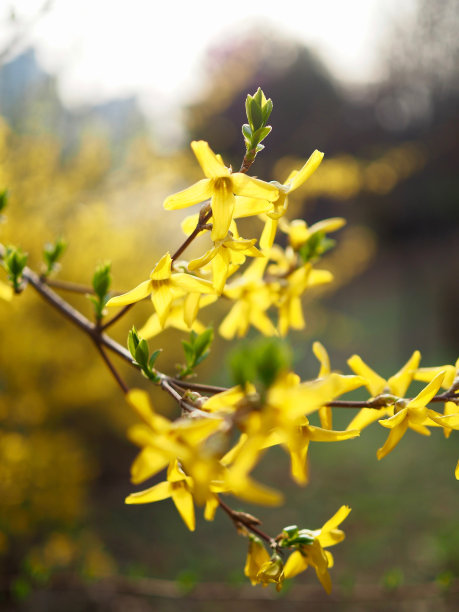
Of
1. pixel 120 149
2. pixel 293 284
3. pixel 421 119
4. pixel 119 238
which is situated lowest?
pixel 293 284

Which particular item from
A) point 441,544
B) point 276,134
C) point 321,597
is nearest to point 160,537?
point 321,597

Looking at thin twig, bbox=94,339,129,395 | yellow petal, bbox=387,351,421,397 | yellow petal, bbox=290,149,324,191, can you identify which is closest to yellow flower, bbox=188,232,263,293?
yellow petal, bbox=290,149,324,191

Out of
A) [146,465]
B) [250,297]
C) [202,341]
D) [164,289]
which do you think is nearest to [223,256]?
[164,289]

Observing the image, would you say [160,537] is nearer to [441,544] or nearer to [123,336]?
[123,336]

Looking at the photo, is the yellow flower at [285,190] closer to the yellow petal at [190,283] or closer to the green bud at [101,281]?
the yellow petal at [190,283]

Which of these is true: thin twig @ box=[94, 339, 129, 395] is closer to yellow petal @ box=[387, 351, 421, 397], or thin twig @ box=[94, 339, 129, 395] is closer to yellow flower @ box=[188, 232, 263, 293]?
yellow flower @ box=[188, 232, 263, 293]

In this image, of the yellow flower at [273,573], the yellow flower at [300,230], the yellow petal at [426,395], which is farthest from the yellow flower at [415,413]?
the yellow flower at [300,230]
